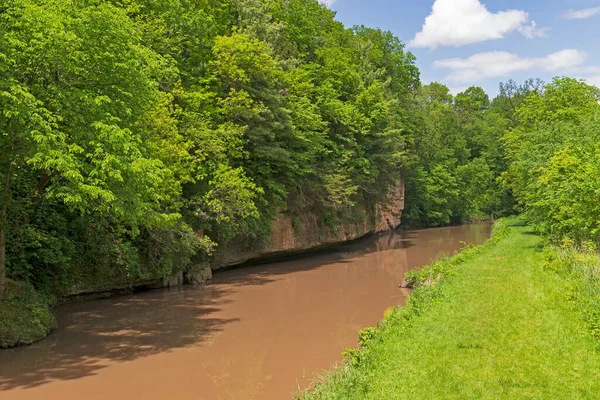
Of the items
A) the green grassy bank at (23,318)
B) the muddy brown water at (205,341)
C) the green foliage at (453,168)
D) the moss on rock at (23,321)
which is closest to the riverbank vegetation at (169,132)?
the green grassy bank at (23,318)

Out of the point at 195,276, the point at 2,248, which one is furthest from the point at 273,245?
the point at 2,248

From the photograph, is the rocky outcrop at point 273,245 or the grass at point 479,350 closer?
the grass at point 479,350

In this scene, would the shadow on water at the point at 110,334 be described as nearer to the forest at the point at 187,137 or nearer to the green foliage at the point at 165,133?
the forest at the point at 187,137

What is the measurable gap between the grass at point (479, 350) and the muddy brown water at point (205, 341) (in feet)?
5.90

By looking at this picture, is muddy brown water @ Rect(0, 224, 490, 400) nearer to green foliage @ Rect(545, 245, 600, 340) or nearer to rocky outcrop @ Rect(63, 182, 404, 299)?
rocky outcrop @ Rect(63, 182, 404, 299)

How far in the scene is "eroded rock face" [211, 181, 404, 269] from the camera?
27.6m

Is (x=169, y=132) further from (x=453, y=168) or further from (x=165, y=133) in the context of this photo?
(x=453, y=168)

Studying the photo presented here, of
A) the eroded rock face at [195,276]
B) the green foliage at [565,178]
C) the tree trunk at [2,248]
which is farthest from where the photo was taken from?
the eroded rock face at [195,276]

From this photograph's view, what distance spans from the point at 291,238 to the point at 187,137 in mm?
11372

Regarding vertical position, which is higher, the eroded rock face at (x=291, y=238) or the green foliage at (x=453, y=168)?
the green foliage at (x=453, y=168)

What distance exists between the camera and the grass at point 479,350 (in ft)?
26.0

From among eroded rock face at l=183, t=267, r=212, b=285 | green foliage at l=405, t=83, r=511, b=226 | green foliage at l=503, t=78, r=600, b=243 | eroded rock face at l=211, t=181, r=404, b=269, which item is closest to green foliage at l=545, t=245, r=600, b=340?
green foliage at l=503, t=78, r=600, b=243

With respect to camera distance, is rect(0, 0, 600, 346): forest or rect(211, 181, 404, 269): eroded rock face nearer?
rect(0, 0, 600, 346): forest

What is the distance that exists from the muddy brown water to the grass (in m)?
1.80
